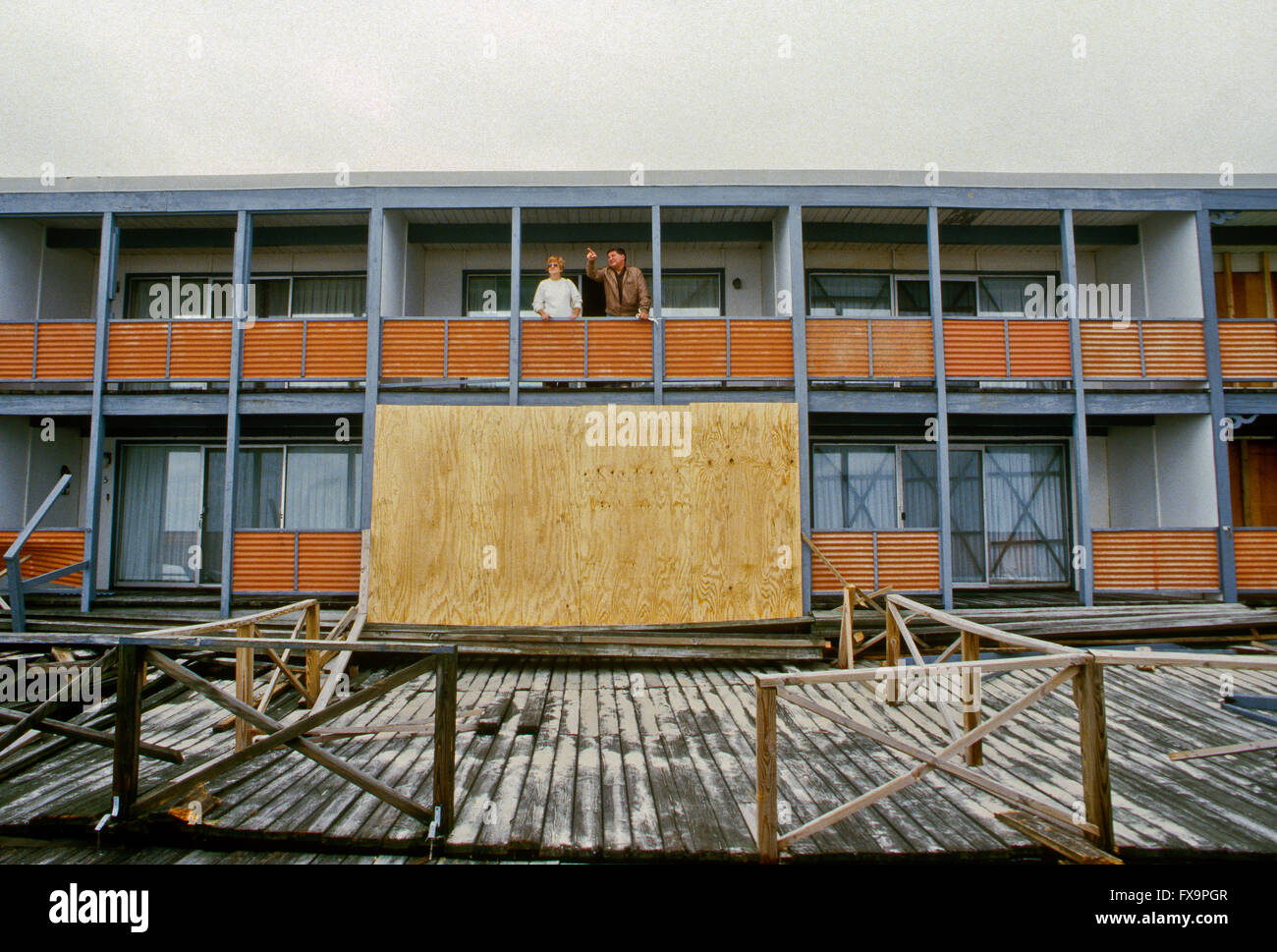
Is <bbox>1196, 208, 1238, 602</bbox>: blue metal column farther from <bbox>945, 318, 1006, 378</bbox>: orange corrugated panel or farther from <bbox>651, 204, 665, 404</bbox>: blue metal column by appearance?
<bbox>651, 204, 665, 404</bbox>: blue metal column

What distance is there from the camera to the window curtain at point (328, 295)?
34.8 feet

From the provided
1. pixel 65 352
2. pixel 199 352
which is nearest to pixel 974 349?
pixel 199 352

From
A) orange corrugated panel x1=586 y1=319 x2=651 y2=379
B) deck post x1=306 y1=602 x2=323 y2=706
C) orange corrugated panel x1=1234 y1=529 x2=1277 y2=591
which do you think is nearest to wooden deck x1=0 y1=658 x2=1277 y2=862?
deck post x1=306 y1=602 x2=323 y2=706

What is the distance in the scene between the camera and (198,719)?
537cm

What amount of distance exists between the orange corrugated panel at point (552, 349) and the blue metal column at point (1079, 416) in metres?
7.42

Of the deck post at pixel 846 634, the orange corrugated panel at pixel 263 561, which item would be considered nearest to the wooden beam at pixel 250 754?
the deck post at pixel 846 634

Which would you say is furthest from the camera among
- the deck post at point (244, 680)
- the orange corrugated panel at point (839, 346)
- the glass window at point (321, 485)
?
the glass window at point (321, 485)

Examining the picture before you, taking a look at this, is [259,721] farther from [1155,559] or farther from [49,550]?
[1155,559]

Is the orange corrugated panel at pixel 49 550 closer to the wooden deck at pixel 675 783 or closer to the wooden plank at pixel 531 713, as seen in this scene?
the wooden deck at pixel 675 783

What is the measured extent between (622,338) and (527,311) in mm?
2426

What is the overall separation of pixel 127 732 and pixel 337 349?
6.85 metres

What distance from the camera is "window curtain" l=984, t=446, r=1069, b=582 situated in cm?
1016
